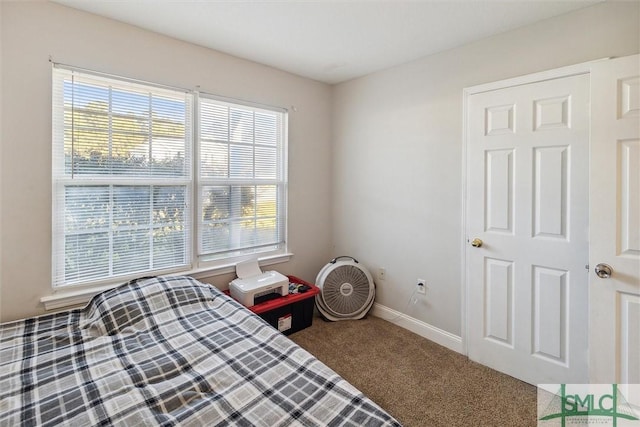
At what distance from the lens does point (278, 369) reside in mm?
1326

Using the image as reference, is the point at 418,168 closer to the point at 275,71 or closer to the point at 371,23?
the point at 371,23

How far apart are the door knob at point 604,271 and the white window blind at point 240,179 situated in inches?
94.8

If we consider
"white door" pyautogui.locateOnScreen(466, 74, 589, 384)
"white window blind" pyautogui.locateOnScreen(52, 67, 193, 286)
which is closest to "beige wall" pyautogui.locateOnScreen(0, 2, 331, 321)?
"white window blind" pyautogui.locateOnScreen(52, 67, 193, 286)

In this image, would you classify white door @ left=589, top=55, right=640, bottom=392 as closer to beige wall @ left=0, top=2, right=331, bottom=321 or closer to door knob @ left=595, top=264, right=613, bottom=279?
door knob @ left=595, top=264, right=613, bottom=279

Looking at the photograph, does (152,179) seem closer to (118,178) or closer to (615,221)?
(118,178)

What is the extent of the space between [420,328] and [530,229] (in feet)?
4.14

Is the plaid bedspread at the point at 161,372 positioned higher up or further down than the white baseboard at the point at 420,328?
higher up

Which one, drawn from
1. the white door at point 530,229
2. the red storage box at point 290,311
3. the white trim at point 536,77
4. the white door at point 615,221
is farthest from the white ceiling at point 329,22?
the red storage box at point 290,311

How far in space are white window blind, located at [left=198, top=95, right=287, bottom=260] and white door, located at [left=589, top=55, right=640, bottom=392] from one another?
7.84 feet

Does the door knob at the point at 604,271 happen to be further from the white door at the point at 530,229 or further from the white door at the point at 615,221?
the white door at the point at 530,229

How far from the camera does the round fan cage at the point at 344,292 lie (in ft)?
9.53

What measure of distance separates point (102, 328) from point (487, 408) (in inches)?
90.7

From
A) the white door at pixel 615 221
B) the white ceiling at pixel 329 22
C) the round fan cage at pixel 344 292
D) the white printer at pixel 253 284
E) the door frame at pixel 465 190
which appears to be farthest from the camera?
the round fan cage at pixel 344 292

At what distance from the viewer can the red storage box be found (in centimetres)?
246
